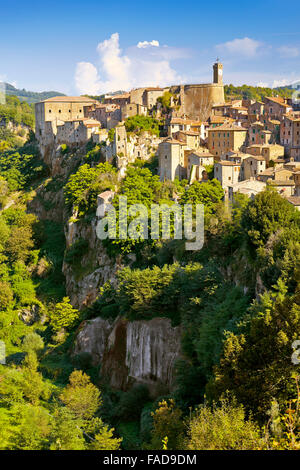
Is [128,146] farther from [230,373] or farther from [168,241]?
[230,373]

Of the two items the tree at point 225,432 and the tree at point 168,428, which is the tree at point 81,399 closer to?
the tree at point 168,428

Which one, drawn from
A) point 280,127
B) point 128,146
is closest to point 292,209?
point 280,127

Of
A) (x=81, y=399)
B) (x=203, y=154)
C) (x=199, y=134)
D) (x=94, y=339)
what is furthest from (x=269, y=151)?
(x=81, y=399)

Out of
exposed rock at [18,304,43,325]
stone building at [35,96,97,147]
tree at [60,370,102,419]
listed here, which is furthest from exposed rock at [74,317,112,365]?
stone building at [35,96,97,147]

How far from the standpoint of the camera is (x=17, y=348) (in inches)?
1676

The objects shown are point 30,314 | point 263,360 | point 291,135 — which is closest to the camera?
point 263,360

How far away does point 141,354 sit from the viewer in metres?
31.0

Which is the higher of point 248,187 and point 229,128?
point 229,128

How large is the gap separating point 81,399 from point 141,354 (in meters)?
4.84

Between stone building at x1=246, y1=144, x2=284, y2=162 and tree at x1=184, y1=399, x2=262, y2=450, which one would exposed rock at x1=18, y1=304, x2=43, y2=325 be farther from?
tree at x1=184, y1=399, x2=262, y2=450

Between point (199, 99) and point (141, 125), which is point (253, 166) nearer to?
point (141, 125)

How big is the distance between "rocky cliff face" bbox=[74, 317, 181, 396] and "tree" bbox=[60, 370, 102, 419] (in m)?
2.62

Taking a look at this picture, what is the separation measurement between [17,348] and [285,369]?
30103 mm
